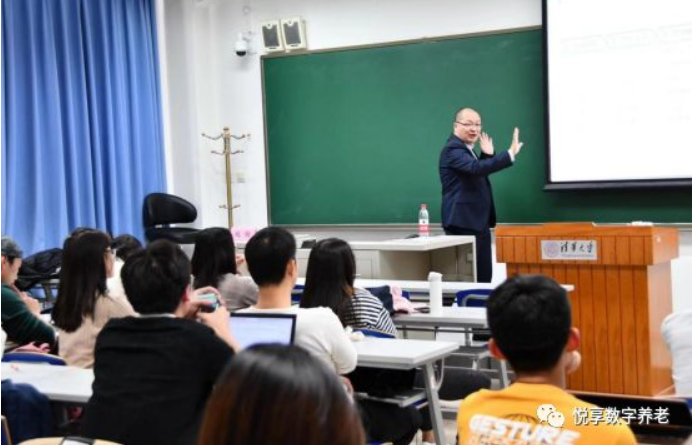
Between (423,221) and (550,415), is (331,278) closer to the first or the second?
(550,415)

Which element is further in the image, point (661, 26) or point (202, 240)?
point (661, 26)

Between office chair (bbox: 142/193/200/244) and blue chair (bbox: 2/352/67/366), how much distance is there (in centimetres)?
428

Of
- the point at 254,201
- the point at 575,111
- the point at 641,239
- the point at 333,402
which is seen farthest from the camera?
the point at 254,201

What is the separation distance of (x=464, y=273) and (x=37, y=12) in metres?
4.01

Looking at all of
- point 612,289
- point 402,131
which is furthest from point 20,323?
point 402,131

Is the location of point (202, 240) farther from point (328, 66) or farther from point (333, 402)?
point (328, 66)

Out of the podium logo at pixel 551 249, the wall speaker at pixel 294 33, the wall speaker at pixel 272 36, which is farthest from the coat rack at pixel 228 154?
the podium logo at pixel 551 249

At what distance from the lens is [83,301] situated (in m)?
3.21

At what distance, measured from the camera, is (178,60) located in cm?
808

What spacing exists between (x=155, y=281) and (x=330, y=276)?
3.19 feet

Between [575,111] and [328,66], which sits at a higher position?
[328,66]

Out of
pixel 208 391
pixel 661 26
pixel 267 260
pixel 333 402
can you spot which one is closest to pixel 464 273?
pixel 661 26

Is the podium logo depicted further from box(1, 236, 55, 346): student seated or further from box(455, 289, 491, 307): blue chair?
box(1, 236, 55, 346): student seated

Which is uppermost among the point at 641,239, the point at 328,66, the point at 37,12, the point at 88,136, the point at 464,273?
the point at 37,12
